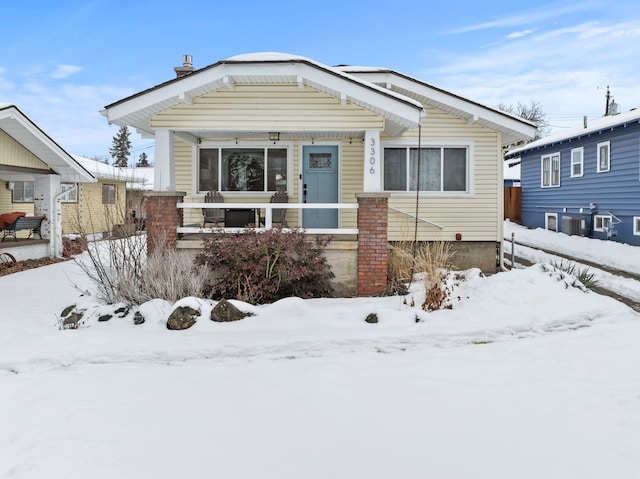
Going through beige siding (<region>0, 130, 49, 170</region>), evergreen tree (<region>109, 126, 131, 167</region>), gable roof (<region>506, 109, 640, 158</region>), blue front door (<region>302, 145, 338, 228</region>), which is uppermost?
evergreen tree (<region>109, 126, 131, 167</region>)

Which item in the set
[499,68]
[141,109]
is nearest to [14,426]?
[141,109]

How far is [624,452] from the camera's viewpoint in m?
3.37

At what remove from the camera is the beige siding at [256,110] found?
920 cm

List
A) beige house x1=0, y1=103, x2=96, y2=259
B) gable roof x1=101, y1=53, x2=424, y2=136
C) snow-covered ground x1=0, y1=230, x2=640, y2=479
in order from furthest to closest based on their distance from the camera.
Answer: beige house x1=0, y1=103, x2=96, y2=259
gable roof x1=101, y1=53, x2=424, y2=136
snow-covered ground x1=0, y1=230, x2=640, y2=479

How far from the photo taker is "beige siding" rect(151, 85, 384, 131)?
9.20 meters

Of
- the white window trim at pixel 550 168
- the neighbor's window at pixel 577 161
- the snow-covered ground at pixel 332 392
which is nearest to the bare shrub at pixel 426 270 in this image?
the snow-covered ground at pixel 332 392

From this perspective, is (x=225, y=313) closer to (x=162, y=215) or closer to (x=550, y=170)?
(x=162, y=215)

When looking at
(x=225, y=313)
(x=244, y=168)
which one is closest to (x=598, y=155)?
(x=244, y=168)

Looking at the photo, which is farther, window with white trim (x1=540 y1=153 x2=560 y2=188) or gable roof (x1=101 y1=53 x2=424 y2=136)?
window with white trim (x1=540 y1=153 x2=560 y2=188)

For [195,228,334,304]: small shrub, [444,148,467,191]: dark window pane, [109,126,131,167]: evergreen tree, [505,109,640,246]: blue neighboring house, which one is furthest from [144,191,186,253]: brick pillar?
[109,126,131,167]: evergreen tree

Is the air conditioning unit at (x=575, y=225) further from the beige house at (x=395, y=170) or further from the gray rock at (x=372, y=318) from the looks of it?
the gray rock at (x=372, y=318)

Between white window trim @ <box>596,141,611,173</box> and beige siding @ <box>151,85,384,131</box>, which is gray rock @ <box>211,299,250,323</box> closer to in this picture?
beige siding @ <box>151,85,384,131</box>

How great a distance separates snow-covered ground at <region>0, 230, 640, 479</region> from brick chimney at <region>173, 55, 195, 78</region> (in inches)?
276

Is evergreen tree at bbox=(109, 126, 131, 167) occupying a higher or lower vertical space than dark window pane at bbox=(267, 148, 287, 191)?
higher
